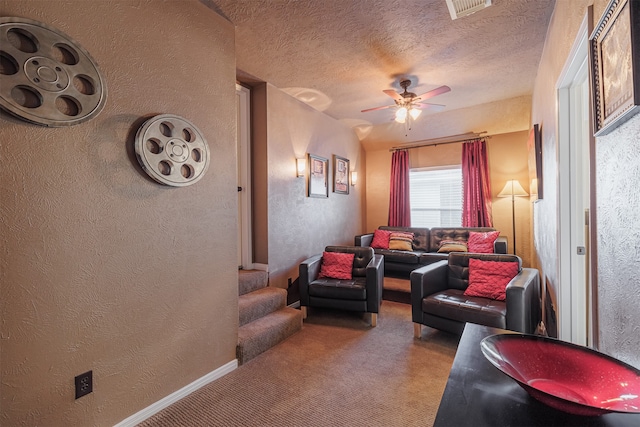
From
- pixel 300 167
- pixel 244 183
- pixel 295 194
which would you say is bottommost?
pixel 295 194

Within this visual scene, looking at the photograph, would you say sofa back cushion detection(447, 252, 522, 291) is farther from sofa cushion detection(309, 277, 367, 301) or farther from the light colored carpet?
sofa cushion detection(309, 277, 367, 301)

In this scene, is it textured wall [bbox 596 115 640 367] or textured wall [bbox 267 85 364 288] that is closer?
textured wall [bbox 596 115 640 367]

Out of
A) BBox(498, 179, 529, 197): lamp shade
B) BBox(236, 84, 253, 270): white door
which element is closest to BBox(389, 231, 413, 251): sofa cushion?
BBox(498, 179, 529, 197): lamp shade

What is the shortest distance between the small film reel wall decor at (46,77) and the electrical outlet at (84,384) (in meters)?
1.33

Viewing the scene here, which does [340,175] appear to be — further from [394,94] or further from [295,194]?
[394,94]

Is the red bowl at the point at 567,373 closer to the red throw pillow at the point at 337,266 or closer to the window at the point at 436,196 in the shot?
the red throw pillow at the point at 337,266

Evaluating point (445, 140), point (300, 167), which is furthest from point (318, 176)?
point (445, 140)

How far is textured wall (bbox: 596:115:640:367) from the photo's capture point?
947mm

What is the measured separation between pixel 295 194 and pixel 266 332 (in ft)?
6.06

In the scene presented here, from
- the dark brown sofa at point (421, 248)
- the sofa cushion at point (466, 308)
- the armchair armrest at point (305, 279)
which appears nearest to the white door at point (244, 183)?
the armchair armrest at point (305, 279)

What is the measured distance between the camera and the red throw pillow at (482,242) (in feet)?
14.2

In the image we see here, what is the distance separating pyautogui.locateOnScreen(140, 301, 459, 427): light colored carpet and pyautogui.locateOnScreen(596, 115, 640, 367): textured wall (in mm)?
1118

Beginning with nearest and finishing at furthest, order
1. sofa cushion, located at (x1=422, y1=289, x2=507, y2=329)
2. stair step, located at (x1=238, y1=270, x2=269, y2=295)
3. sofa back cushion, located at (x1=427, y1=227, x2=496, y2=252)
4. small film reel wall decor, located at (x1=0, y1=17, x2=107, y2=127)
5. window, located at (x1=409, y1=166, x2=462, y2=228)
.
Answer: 1. small film reel wall decor, located at (x1=0, y1=17, x2=107, y2=127)
2. sofa cushion, located at (x1=422, y1=289, x2=507, y2=329)
3. stair step, located at (x1=238, y1=270, x2=269, y2=295)
4. sofa back cushion, located at (x1=427, y1=227, x2=496, y2=252)
5. window, located at (x1=409, y1=166, x2=462, y2=228)

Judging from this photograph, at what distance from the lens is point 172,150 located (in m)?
1.95
